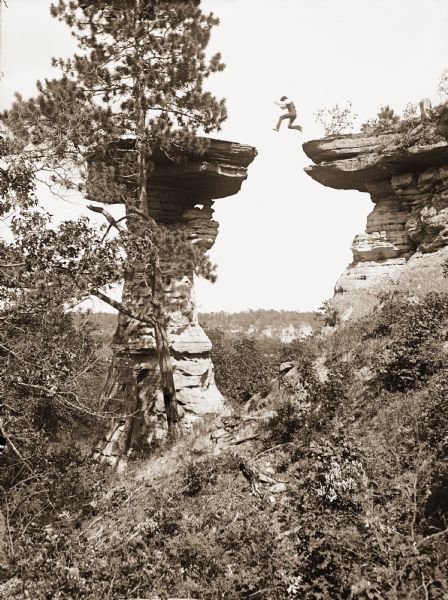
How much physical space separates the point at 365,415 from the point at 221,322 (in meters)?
74.0

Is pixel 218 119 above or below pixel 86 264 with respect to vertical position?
above

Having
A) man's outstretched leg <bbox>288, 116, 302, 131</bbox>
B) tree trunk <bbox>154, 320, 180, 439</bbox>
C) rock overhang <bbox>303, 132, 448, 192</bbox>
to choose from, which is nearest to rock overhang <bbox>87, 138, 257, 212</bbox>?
man's outstretched leg <bbox>288, 116, 302, 131</bbox>

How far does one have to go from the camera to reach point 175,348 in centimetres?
1703

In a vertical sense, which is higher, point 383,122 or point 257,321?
point 383,122

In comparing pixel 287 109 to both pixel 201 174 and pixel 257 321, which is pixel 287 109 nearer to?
pixel 201 174

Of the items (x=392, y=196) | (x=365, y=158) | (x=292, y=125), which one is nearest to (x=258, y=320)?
(x=392, y=196)

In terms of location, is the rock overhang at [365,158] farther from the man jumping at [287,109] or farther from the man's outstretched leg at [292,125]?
the man jumping at [287,109]

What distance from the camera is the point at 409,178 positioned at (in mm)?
19500

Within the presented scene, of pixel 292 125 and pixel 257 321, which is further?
pixel 257 321

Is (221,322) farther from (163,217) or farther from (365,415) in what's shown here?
(365,415)

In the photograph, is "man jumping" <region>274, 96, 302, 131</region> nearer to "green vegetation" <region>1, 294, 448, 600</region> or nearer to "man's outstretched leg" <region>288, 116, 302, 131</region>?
"man's outstretched leg" <region>288, 116, 302, 131</region>

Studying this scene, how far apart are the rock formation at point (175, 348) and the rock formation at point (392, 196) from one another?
4.81 metres

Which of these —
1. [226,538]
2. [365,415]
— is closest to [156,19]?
[365,415]

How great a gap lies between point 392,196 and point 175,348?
11.7m
